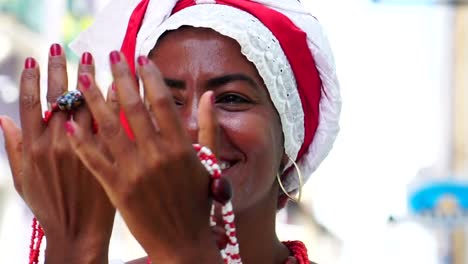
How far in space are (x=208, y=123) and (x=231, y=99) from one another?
27.6 inches

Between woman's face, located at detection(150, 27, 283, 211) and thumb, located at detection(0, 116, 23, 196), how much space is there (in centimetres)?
47

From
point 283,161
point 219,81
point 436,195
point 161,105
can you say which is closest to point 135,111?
point 161,105

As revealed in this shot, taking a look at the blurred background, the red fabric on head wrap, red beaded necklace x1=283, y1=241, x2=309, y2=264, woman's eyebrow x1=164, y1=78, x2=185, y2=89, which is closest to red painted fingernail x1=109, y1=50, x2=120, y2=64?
woman's eyebrow x1=164, y1=78, x2=185, y2=89

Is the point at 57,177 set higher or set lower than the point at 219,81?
lower

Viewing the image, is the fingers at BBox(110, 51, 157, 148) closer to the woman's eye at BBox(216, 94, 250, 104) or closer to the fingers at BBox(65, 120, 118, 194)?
the fingers at BBox(65, 120, 118, 194)

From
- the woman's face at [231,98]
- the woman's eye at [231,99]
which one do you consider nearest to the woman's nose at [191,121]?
the woman's face at [231,98]

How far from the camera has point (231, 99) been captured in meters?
1.98

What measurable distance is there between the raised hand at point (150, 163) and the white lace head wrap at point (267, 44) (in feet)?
2.53

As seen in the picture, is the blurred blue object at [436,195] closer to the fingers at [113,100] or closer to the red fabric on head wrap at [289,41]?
the red fabric on head wrap at [289,41]

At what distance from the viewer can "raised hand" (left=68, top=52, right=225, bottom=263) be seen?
46.8 inches

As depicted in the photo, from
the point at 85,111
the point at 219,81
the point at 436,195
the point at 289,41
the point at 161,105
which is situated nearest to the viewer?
the point at 161,105

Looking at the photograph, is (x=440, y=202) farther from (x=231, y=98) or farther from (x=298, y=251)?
(x=231, y=98)

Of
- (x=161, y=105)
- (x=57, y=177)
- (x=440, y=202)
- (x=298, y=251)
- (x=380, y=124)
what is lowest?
(x=440, y=202)

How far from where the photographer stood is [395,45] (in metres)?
4.40
